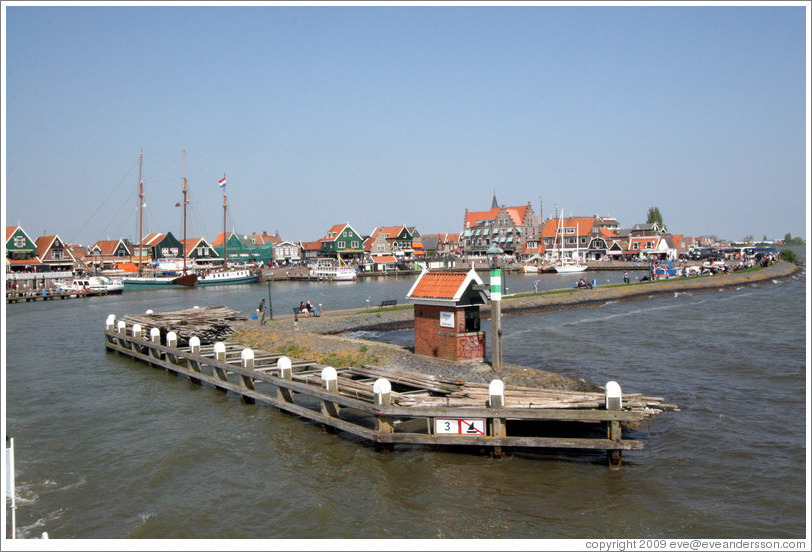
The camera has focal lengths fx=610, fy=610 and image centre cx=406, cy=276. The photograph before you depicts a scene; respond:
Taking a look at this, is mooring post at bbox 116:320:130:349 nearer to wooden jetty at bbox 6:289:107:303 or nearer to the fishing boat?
wooden jetty at bbox 6:289:107:303

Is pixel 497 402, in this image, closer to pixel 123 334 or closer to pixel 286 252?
pixel 123 334

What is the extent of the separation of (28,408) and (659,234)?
138058mm

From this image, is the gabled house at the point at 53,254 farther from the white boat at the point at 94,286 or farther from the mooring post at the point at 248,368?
the mooring post at the point at 248,368

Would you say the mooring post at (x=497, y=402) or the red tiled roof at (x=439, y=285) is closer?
the mooring post at (x=497, y=402)

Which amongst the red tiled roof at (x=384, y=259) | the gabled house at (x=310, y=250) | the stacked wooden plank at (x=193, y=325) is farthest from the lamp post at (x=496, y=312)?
the gabled house at (x=310, y=250)

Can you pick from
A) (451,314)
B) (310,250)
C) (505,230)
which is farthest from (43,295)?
(505,230)

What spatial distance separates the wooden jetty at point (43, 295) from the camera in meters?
73.2

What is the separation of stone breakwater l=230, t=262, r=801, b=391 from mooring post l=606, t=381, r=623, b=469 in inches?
176

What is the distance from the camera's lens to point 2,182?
8141 mm

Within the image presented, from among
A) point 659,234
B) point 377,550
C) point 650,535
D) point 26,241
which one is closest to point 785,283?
point 659,234

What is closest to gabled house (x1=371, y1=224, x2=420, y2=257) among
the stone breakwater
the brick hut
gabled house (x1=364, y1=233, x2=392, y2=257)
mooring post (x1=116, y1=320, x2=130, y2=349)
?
gabled house (x1=364, y1=233, x2=392, y2=257)

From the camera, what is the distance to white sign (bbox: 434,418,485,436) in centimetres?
1416

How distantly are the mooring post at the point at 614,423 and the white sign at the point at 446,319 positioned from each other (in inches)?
303

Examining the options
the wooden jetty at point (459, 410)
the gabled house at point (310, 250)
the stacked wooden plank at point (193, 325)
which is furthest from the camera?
the gabled house at point (310, 250)
